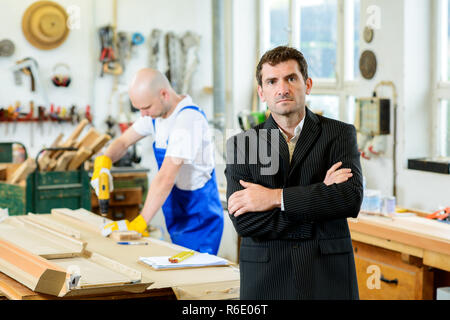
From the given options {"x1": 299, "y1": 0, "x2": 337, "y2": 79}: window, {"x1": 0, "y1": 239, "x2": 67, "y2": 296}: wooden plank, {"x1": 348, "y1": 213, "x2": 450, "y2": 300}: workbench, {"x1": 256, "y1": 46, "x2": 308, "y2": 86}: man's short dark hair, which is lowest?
{"x1": 348, "y1": 213, "x2": 450, "y2": 300}: workbench

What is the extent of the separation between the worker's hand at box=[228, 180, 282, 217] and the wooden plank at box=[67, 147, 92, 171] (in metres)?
2.58

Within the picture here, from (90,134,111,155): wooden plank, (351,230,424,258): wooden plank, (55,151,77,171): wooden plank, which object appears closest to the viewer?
(351,230,424,258): wooden plank

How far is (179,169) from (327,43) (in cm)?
274

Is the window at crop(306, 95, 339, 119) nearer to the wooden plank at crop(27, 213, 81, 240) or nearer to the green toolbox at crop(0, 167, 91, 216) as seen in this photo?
the green toolbox at crop(0, 167, 91, 216)

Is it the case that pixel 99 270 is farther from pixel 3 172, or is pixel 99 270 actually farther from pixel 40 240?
pixel 3 172

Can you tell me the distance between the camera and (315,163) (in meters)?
2.19

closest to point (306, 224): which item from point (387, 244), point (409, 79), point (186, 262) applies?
point (186, 262)

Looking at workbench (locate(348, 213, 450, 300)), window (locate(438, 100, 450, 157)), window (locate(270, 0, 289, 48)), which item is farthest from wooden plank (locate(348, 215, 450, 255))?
window (locate(270, 0, 289, 48))

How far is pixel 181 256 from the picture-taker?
2793mm

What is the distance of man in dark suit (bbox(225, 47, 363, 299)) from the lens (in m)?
2.11

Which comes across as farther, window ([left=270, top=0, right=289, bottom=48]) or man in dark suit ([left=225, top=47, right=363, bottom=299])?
window ([left=270, top=0, right=289, bottom=48])

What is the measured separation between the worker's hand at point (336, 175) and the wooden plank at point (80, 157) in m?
2.80

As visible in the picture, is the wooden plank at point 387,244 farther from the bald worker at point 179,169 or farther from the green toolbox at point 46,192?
the green toolbox at point 46,192

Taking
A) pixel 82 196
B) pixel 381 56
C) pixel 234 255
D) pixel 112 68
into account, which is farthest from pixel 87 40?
pixel 381 56
